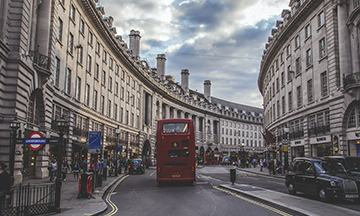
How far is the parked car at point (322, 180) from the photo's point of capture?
44.4 feet

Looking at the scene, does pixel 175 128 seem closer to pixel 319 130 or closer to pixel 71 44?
pixel 71 44

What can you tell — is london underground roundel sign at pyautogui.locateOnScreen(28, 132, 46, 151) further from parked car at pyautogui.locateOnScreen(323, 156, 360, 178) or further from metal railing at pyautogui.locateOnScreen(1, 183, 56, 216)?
parked car at pyautogui.locateOnScreen(323, 156, 360, 178)

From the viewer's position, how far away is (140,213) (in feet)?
38.4

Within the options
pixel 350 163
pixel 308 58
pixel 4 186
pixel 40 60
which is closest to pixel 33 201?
pixel 4 186

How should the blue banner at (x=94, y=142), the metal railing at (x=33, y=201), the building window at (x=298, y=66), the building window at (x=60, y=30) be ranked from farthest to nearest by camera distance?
the building window at (x=298, y=66) → the building window at (x=60, y=30) → the blue banner at (x=94, y=142) → the metal railing at (x=33, y=201)

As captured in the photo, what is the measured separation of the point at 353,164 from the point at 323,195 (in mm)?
2636

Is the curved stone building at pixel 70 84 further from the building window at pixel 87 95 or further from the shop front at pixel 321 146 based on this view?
the shop front at pixel 321 146

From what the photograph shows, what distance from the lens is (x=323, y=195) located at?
14.1 metres

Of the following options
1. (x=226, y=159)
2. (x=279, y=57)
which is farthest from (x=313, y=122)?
(x=226, y=159)

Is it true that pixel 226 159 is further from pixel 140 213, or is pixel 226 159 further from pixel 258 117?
pixel 140 213

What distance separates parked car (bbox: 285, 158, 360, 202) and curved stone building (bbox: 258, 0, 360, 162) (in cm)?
1421

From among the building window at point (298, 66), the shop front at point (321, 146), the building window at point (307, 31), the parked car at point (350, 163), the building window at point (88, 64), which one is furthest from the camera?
the building window at point (298, 66)

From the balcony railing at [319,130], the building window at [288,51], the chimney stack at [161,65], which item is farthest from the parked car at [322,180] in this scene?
the chimney stack at [161,65]

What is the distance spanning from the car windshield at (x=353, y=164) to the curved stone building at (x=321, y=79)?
13569mm
